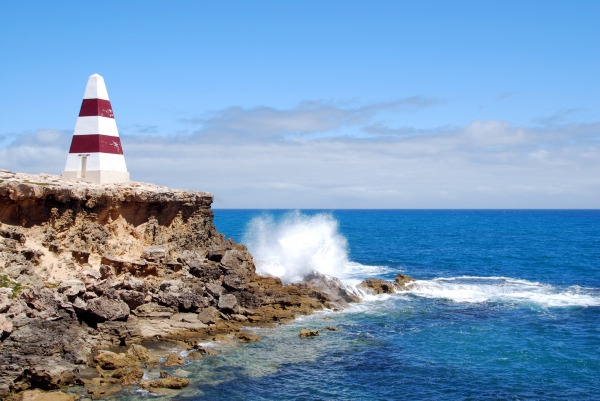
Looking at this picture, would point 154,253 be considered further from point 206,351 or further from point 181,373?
point 181,373

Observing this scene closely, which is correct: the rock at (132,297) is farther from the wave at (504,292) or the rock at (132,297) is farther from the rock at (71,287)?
the wave at (504,292)

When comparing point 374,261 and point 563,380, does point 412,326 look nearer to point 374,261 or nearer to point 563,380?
point 563,380

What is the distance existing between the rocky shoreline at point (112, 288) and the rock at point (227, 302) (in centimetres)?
7

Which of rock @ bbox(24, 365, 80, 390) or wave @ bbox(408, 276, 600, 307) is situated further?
wave @ bbox(408, 276, 600, 307)

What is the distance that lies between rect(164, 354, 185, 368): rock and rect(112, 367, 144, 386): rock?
3.75 ft

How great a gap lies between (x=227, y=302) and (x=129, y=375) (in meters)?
7.91

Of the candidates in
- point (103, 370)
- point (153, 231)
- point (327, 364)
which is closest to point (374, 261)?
point (153, 231)

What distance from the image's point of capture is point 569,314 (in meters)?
26.8

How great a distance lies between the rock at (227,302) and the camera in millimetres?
23922

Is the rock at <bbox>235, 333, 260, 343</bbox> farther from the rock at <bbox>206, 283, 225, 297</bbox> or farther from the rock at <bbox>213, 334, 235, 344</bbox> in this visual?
the rock at <bbox>206, 283, 225, 297</bbox>

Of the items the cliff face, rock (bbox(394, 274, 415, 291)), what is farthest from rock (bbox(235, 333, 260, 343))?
rock (bbox(394, 274, 415, 291))

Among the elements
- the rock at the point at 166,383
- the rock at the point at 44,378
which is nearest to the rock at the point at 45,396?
the rock at the point at 44,378

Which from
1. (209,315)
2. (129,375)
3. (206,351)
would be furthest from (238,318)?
(129,375)

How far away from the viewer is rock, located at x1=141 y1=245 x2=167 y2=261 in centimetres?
2442
